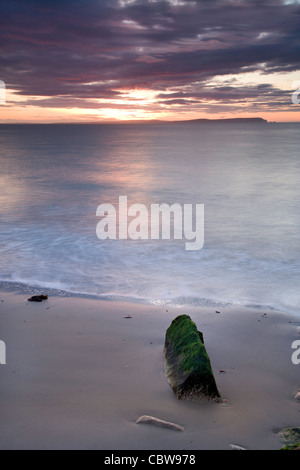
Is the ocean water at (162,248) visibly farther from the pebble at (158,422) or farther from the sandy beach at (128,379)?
the pebble at (158,422)

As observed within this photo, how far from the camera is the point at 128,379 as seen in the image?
4.35m

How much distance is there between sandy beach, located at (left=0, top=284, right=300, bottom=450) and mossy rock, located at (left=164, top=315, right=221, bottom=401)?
0.40 ft

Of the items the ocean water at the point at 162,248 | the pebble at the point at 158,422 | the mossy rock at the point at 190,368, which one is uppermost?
the ocean water at the point at 162,248

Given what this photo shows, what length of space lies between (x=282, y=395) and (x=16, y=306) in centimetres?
443

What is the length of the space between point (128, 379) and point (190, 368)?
2.69 ft

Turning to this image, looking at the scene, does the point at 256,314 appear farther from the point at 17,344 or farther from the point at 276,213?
the point at 276,213

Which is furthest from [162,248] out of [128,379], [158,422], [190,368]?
[158,422]

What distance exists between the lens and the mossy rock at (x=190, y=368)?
12.7ft

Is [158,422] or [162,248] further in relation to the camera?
[162,248]

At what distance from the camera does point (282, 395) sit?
163 inches

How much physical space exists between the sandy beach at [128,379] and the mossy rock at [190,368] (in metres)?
0.12

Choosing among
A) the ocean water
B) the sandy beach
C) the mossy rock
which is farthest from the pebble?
the ocean water

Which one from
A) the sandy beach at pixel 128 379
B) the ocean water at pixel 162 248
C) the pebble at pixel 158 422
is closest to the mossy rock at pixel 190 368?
the sandy beach at pixel 128 379

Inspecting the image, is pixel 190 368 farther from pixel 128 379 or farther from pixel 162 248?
pixel 162 248
